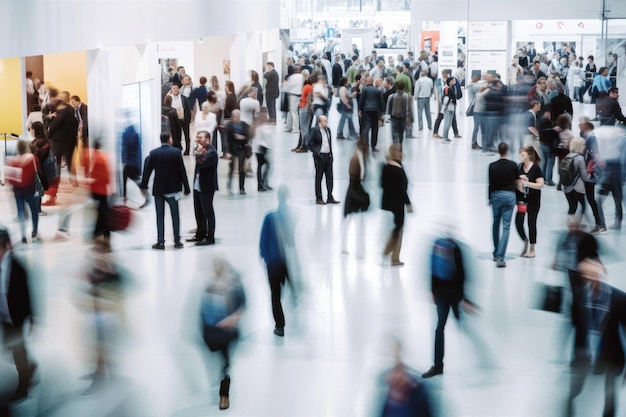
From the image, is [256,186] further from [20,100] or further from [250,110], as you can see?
[20,100]

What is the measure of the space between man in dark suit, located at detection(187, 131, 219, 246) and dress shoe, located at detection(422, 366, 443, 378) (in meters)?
5.13

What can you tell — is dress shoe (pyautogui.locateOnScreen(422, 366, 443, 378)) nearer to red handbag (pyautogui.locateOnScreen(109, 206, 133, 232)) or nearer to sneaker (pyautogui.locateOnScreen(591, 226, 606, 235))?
red handbag (pyautogui.locateOnScreen(109, 206, 133, 232))

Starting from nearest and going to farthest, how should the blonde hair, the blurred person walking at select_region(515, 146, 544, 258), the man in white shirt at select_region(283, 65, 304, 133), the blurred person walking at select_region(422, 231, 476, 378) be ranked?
1. the blurred person walking at select_region(422, 231, 476, 378)
2. the blurred person walking at select_region(515, 146, 544, 258)
3. the blonde hair
4. the man in white shirt at select_region(283, 65, 304, 133)

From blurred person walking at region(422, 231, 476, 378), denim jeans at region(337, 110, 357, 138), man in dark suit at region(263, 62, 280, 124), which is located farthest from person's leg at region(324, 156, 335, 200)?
man in dark suit at region(263, 62, 280, 124)

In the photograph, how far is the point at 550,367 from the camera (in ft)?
27.6

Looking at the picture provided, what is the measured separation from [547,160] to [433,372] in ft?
30.8

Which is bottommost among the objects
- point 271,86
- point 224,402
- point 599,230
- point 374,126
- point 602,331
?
point 224,402

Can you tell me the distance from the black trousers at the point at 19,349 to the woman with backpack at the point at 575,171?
7895 mm

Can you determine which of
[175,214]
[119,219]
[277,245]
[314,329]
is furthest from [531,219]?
[119,219]

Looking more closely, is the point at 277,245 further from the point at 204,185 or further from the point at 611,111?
the point at 611,111

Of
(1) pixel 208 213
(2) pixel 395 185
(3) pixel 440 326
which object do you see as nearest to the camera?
(3) pixel 440 326

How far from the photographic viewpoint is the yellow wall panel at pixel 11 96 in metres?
17.2

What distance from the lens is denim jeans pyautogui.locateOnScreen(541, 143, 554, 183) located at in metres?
16.4

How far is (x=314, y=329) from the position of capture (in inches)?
370
